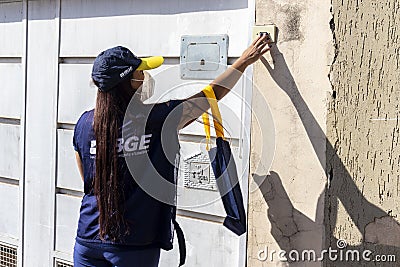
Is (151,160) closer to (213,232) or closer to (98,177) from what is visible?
(98,177)

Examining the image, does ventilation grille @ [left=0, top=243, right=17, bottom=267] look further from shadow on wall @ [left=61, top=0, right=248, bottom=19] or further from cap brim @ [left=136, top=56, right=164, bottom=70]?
cap brim @ [left=136, top=56, right=164, bottom=70]

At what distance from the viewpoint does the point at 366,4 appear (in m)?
3.16

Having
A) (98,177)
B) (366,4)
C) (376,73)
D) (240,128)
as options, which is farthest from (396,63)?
(98,177)

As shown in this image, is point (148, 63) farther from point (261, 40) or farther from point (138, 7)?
point (138, 7)

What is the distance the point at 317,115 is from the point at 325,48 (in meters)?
0.32

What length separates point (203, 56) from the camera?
142 inches

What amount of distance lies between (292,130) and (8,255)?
2.56 m

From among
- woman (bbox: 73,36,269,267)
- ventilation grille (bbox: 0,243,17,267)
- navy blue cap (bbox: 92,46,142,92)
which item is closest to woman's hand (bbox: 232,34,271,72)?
woman (bbox: 73,36,269,267)

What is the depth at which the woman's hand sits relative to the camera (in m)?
3.22

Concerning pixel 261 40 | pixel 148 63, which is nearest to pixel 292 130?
pixel 261 40

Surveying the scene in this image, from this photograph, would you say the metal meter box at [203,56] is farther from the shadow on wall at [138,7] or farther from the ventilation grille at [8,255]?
the ventilation grille at [8,255]

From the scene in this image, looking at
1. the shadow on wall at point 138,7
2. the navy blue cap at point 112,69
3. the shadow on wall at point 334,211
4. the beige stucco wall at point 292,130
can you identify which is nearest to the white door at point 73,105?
the shadow on wall at point 138,7

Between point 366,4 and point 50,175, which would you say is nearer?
point 366,4

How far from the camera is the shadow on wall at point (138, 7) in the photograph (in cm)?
360
